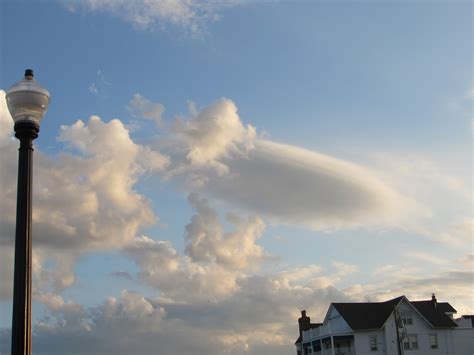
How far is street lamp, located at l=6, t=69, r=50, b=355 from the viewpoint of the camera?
7.84 metres

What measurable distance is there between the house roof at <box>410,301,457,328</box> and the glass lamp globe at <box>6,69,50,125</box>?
63802mm

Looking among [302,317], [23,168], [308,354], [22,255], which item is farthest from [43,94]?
[302,317]

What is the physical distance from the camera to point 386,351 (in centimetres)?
6494

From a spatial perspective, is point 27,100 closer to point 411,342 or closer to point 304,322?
point 411,342

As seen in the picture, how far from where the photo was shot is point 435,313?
68.8m

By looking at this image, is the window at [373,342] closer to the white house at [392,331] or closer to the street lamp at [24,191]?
the white house at [392,331]

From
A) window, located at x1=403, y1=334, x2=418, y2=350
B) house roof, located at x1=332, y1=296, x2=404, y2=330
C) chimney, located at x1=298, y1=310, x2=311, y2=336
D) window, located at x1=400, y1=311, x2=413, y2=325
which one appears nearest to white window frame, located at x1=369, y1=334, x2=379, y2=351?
house roof, located at x1=332, y1=296, x2=404, y2=330

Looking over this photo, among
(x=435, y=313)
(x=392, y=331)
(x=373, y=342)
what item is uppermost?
(x=435, y=313)

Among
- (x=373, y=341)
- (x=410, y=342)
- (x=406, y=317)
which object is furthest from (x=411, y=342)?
(x=373, y=341)

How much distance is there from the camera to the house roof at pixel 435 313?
6681 centimetres

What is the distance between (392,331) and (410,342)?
6.78ft

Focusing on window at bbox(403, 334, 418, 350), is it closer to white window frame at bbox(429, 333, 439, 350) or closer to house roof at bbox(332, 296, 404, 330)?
white window frame at bbox(429, 333, 439, 350)

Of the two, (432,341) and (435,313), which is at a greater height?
(435,313)

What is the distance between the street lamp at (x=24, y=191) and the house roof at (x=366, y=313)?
60.7m
